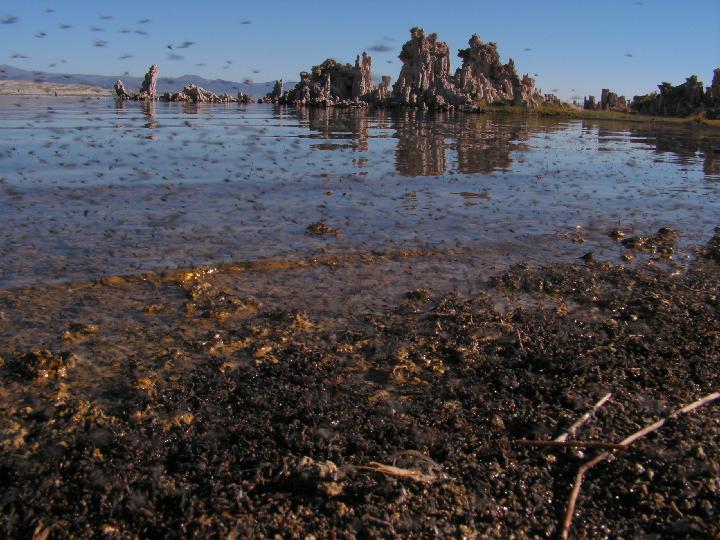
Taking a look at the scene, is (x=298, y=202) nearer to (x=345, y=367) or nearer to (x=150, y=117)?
(x=345, y=367)

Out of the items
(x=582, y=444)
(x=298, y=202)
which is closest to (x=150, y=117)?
(x=298, y=202)

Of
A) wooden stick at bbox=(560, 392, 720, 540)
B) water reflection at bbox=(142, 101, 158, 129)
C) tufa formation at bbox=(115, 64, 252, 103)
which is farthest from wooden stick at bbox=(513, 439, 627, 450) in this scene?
tufa formation at bbox=(115, 64, 252, 103)

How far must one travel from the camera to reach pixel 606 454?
4164 millimetres

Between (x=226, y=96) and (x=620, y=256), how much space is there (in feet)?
324

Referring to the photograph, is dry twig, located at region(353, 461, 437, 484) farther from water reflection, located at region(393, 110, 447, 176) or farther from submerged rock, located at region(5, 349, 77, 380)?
water reflection, located at region(393, 110, 447, 176)

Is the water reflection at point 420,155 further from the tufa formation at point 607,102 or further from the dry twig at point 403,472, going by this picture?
the tufa formation at point 607,102

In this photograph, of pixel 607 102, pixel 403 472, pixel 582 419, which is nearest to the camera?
pixel 403 472

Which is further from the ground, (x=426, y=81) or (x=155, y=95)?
(x=426, y=81)

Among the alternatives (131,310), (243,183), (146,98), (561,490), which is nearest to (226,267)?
(131,310)

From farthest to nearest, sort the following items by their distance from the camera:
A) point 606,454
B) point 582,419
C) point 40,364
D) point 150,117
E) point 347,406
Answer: point 150,117 < point 40,364 < point 347,406 < point 582,419 < point 606,454

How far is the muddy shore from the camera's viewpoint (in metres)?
3.63

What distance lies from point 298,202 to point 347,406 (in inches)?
353

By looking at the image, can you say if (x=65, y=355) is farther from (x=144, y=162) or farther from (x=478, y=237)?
(x=144, y=162)

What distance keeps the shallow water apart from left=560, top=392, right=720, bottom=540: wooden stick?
15.5ft
